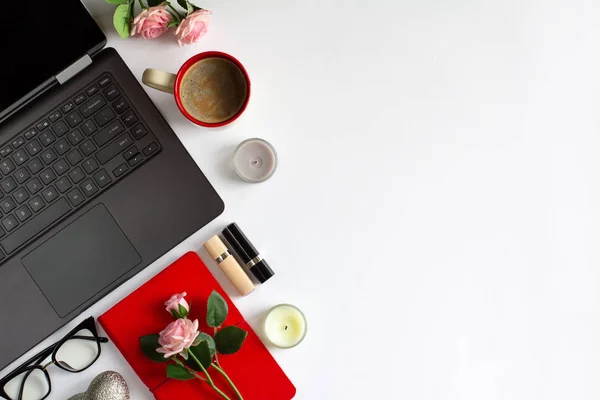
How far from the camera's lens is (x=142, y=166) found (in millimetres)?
887

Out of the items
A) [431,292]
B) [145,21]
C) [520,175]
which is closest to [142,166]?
[145,21]

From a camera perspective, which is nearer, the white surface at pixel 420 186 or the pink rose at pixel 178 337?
the pink rose at pixel 178 337

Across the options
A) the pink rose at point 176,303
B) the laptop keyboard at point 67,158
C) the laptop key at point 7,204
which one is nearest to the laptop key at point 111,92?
the laptop keyboard at point 67,158

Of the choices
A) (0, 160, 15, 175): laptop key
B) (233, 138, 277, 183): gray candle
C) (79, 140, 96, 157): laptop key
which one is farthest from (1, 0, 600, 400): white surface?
(0, 160, 15, 175): laptop key

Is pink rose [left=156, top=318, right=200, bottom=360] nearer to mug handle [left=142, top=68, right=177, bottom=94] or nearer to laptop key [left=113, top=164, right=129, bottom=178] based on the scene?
laptop key [left=113, top=164, right=129, bottom=178]

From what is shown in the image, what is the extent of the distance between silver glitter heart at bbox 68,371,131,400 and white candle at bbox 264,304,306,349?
22 centimetres

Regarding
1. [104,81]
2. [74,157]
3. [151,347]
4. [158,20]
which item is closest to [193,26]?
[158,20]

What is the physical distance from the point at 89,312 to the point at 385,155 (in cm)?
51

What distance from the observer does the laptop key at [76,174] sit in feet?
2.88

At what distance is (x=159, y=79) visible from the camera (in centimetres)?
86

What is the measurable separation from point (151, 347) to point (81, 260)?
164 millimetres

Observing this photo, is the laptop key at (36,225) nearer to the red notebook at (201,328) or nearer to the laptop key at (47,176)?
the laptop key at (47,176)

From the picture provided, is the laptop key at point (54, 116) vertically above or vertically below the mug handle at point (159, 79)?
above

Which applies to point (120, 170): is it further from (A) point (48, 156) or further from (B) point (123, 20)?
(B) point (123, 20)
